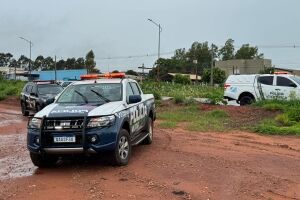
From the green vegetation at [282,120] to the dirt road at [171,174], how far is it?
2036 mm

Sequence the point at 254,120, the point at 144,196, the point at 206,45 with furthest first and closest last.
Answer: the point at 206,45, the point at 254,120, the point at 144,196

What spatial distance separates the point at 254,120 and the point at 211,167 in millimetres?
8252

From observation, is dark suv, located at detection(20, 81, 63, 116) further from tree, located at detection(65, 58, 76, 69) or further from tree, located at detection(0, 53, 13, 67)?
tree, located at detection(0, 53, 13, 67)

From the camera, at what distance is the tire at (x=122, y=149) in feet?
29.0

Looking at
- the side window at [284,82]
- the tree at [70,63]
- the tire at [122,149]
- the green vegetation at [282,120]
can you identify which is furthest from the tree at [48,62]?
the tire at [122,149]

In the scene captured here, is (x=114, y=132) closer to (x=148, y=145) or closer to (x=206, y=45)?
(x=148, y=145)

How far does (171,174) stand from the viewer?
27.5ft

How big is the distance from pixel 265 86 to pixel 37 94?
10.3m

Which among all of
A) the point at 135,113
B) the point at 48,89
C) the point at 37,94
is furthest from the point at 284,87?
the point at 135,113

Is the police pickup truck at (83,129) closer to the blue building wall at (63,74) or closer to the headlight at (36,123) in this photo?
the headlight at (36,123)

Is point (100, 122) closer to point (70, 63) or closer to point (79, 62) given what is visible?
point (79, 62)

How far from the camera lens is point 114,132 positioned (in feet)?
28.6

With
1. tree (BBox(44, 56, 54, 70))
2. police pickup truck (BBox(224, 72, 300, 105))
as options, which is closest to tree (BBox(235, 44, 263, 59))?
tree (BBox(44, 56, 54, 70))

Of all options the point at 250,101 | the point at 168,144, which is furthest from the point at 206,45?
the point at 168,144
